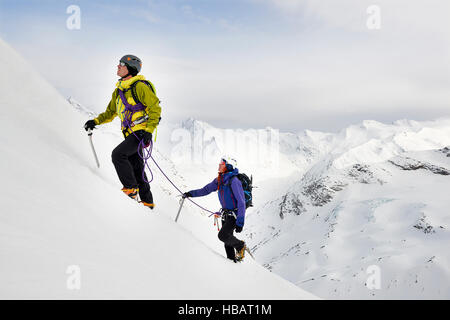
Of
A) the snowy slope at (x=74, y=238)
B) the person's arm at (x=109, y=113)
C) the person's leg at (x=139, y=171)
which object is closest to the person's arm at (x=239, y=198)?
the snowy slope at (x=74, y=238)

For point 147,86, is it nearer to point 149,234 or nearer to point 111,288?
point 149,234

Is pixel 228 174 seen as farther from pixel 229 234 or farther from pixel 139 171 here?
pixel 139 171

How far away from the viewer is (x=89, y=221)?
3199 millimetres

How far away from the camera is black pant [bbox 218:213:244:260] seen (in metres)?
6.30

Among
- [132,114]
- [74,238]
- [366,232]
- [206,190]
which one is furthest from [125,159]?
[366,232]

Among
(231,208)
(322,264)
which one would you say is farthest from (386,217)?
(231,208)

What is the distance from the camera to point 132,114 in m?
5.62

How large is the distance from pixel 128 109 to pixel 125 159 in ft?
3.09

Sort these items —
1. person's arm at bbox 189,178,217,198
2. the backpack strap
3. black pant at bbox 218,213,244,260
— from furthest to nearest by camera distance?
person's arm at bbox 189,178,217,198 < black pant at bbox 218,213,244,260 < the backpack strap

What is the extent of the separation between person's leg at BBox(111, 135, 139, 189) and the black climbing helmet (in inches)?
48.5

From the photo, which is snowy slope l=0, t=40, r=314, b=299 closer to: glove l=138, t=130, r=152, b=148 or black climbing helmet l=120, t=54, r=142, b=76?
glove l=138, t=130, r=152, b=148

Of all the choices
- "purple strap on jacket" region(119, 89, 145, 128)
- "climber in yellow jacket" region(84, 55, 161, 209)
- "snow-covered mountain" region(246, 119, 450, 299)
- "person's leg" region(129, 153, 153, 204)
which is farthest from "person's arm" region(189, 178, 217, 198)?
"snow-covered mountain" region(246, 119, 450, 299)

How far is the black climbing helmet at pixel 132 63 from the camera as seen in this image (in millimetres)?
5609
